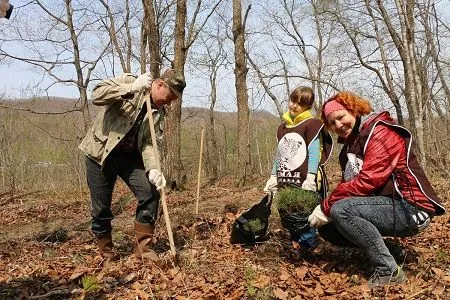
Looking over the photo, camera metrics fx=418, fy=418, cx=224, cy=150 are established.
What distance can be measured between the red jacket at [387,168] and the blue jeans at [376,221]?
65 mm

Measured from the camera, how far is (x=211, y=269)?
371 cm

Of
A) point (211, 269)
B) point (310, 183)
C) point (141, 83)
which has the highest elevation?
point (141, 83)

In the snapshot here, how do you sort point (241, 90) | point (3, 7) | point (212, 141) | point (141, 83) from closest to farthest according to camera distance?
point (3, 7), point (141, 83), point (241, 90), point (212, 141)

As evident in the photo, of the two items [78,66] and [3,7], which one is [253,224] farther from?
[78,66]

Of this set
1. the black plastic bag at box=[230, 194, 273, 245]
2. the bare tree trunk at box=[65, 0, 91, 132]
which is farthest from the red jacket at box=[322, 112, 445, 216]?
the bare tree trunk at box=[65, 0, 91, 132]

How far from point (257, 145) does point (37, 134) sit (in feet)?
42.8

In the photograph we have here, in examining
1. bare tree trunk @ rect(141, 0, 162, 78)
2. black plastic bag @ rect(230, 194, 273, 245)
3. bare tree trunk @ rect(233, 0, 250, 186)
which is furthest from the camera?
bare tree trunk @ rect(233, 0, 250, 186)

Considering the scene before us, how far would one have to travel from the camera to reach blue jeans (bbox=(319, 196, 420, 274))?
3148 mm

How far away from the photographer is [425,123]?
30.1ft

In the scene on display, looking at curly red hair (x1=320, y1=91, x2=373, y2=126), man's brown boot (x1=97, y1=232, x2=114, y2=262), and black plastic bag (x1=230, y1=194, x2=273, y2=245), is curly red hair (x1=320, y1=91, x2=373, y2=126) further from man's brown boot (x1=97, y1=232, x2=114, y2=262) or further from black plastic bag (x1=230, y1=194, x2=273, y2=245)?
man's brown boot (x1=97, y1=232, x2=114, y2=262)

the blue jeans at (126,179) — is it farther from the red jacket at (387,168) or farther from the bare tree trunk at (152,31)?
the bare tree trunk at (152,31)

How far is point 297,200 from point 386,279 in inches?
35.7

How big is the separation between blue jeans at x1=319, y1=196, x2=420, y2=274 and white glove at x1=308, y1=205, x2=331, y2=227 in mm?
162

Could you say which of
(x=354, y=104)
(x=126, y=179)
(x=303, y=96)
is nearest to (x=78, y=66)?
(x=126, y=179)
